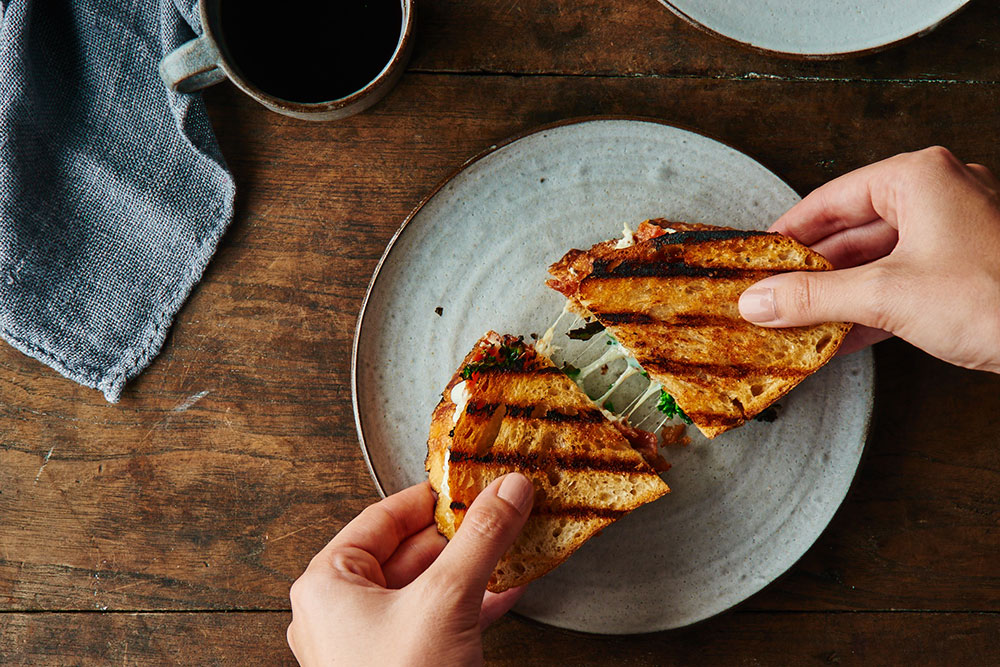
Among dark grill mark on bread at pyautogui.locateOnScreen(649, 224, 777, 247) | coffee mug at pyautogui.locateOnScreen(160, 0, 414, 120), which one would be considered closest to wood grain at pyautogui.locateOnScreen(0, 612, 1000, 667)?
dark grill mark on bread at pyautogui.locateOnScreen(649, 224, 777, 247)

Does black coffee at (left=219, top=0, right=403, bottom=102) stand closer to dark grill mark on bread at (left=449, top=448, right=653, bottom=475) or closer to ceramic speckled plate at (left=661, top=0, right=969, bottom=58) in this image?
ceramic speckled plate at (left=661, top=0, right=969, bottom=58)

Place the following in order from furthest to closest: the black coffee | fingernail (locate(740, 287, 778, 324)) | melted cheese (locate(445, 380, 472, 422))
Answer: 1. the black coffee
2. melted cheese (locate(445, 380, 472, 422))
3. fingernail (locate(740, 287, 778, 324))

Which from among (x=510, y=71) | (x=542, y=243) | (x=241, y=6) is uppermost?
(x=241, y=6)

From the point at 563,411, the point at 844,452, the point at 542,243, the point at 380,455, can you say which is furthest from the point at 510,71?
the point at 844,452

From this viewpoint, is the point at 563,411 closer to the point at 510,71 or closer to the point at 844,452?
the point at 844,452

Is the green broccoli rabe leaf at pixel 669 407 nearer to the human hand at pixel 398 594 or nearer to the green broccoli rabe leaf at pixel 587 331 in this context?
the green broccoli rabe leaf at pixel 587 331

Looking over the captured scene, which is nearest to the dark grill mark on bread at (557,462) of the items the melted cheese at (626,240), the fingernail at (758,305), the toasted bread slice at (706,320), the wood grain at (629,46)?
the toasted bread slice at (706,320)
